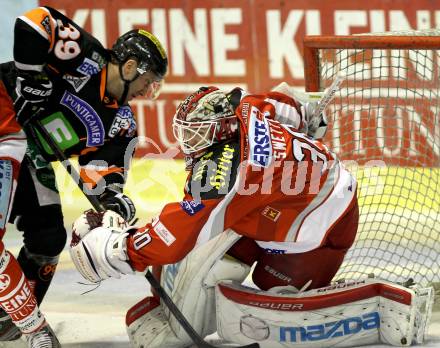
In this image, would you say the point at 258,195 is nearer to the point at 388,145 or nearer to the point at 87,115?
the point at 87,115

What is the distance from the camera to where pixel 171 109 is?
601 centimetres

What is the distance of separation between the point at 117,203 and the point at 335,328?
0.92 meters

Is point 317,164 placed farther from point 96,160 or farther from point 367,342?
point 96,160

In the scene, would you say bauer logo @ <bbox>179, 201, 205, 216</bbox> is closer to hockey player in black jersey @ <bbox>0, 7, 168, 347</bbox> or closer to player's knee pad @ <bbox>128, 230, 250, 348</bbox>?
player's knee pad @ <bbox>128, 230, 250, 348</bbox>

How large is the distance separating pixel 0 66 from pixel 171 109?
89.7 inches

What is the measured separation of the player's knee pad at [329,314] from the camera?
342cm

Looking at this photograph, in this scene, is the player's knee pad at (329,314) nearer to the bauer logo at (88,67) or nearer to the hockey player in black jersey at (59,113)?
the hockey player in black jersey at (59,113)

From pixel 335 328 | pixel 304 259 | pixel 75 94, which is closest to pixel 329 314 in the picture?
pixel 335 328

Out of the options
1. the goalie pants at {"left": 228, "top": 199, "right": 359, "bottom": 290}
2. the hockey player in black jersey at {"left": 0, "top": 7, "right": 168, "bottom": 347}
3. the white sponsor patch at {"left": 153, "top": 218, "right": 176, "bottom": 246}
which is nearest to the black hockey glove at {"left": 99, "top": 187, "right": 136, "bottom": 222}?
the hockey player in black jersey at {"left": 0, "top": 7, "right": 168, "bottom": 347}

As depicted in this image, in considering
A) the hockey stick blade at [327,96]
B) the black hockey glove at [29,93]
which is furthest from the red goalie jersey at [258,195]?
the black hockey glove at [29,93]

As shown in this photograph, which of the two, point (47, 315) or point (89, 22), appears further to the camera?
point (89, 22)

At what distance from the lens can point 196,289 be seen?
11.7ft

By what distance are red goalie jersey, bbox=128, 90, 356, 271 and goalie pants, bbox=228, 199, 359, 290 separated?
50 mm

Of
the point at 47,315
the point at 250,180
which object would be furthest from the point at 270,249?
the point at 47,315
